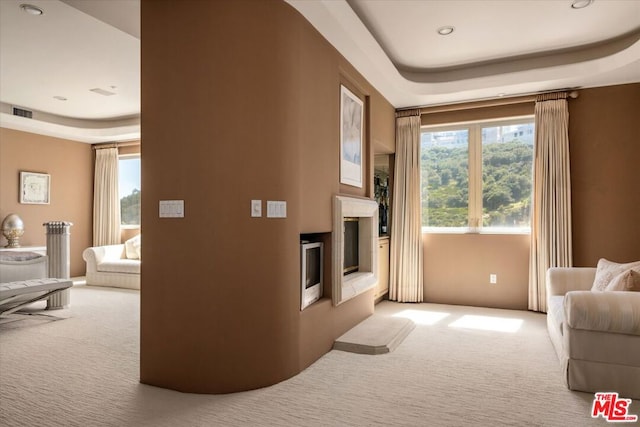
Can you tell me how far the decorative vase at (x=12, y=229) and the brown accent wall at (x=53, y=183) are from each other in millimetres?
220

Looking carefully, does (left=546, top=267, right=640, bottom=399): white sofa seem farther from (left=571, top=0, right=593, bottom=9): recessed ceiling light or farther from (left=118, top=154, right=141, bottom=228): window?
(left=118, top=154, right=141, bottom=228): window

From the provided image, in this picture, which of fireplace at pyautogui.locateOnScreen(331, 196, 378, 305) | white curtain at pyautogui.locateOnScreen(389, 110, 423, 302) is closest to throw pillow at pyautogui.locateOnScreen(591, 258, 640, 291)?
fireplace at pyautogui.locateOnScreen(331, 196, 378, 305)

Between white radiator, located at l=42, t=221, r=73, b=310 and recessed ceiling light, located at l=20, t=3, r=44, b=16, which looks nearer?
recessed ceiling light, located at l=20, t=3, r=44, b=16

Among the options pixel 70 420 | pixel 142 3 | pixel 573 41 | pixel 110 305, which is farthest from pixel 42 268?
pixel 573 41

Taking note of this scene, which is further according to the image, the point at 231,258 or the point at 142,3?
the point at 142,3

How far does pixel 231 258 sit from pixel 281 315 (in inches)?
21.7

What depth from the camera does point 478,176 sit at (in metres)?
5.64

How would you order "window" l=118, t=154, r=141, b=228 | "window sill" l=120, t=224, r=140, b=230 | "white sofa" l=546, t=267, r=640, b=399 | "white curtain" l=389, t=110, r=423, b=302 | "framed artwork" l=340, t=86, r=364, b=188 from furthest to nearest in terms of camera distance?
"window" l=118, t=154, r=141, b=228, "window sill" l=120, t=224, r=140, b=230, "white curtain" l=389, t=110, r=423, b=302, "framed artwork" l=340, t=86, r=364, b=188, "white sofa" l=546, t=267, r=640, b=399

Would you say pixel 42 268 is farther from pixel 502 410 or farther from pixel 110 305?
pixel 502 410

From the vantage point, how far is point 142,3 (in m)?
2.97

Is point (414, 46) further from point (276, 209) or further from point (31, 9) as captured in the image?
point (31, 9)

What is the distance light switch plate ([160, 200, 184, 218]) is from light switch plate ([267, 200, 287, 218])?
585 mm

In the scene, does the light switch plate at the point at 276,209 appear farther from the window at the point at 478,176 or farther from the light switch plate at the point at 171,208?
the window at the point at 478,176

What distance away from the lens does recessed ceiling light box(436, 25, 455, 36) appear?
4.01 metres
